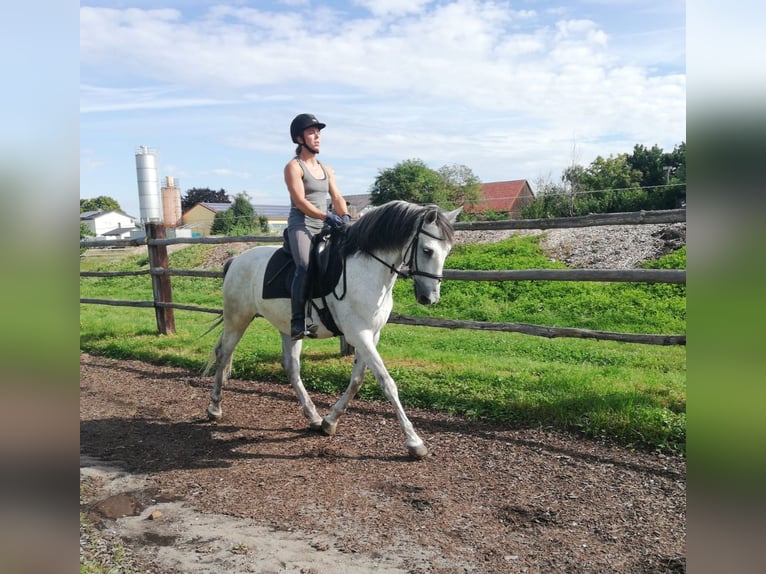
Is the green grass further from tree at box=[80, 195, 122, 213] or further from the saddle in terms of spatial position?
tree at box=[80, 195, 122, 213]

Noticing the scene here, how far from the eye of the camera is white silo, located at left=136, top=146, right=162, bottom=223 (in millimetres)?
49562

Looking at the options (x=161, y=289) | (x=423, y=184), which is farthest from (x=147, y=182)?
(x=161, y=289)

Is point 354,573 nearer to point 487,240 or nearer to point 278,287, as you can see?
point 278,287

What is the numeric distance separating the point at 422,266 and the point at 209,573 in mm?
2588

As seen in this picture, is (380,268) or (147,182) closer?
(380,268)

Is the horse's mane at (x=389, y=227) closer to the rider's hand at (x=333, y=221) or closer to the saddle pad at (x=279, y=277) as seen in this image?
the rider's hand at (x=333, y=221)

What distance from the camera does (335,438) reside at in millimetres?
5312

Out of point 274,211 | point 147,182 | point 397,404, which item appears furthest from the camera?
point 274,211

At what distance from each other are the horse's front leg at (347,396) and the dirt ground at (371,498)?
0.47 feet

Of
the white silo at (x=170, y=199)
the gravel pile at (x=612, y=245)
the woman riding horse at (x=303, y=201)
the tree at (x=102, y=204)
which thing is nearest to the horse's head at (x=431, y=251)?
the woman riding horse at (x=303, y=201)

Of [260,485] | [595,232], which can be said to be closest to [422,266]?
[260,485]

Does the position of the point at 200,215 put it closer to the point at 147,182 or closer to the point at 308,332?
the point at 147,182

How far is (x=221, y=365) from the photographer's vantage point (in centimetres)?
607

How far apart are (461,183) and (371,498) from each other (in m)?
33.0
